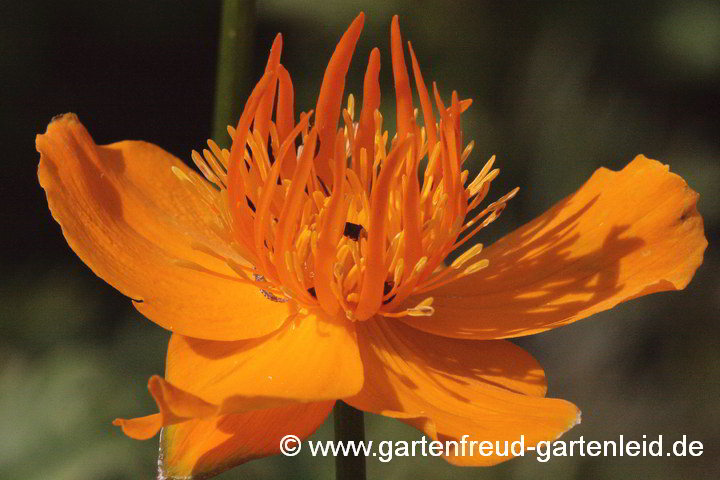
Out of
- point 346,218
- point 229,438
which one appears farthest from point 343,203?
point 229,438

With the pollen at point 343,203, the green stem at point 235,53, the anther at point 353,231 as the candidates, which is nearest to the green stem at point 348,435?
the pollen at point 343,203

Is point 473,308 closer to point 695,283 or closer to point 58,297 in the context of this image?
point 58,297

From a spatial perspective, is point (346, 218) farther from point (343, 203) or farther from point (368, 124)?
point (368, 124)

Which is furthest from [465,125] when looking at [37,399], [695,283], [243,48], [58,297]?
[243,48]

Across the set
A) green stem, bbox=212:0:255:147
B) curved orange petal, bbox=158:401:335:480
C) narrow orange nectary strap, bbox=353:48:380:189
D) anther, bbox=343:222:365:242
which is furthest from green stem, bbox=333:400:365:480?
green stem, bbox=212:0:255:147

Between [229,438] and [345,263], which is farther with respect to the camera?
[345,263]

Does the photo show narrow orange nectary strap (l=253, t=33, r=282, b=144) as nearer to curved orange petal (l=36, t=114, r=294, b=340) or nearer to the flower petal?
curved orange petal (l=36, t=114, r=294, b=340)
